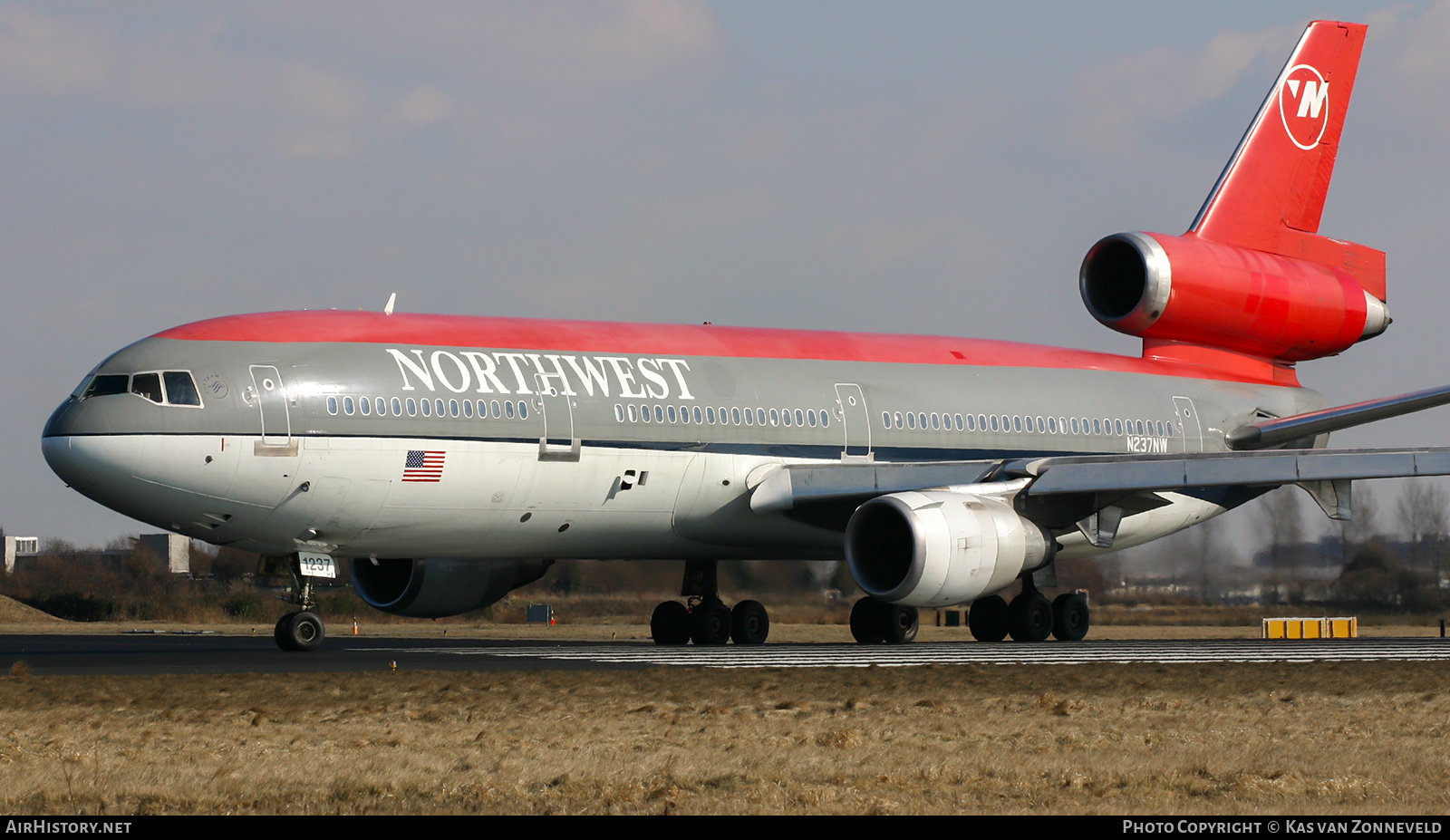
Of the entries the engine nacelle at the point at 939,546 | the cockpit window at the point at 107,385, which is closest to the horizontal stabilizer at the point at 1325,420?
the engine nacelle at the point at 939,546

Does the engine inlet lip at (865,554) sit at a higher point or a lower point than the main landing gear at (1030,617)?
higher

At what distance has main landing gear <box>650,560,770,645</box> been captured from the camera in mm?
22828

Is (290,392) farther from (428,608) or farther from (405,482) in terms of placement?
(428,608)

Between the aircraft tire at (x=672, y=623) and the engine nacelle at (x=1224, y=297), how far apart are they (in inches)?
319

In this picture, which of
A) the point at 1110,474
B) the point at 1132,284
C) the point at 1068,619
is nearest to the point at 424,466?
the point at 1110,474

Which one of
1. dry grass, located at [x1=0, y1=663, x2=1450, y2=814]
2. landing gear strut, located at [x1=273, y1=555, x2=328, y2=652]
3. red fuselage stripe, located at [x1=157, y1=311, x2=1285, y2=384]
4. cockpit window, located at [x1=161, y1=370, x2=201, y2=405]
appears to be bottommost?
dry grass, located at [x1=0, y1=663, x2=1450, y2=814]

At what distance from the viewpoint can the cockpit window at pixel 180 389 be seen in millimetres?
17781

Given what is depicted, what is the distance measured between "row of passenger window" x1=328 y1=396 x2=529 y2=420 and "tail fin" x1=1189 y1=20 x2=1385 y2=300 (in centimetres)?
1208

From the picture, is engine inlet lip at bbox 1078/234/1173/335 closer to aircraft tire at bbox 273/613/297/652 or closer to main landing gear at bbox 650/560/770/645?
main landing gear at bbox 650/560/770/645

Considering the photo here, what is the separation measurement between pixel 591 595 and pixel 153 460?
1338 cm

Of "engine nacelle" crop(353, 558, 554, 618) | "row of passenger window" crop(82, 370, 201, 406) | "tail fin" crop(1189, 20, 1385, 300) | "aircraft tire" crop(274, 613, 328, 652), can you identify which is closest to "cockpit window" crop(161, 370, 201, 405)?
"row of passenger window" crop(82, 370, 201, 406)

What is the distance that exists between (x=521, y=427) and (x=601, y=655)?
289 cm

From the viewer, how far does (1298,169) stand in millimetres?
27750

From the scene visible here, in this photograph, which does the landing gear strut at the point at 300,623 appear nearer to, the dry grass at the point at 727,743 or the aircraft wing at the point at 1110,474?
the dry grass at the point at 727,743
